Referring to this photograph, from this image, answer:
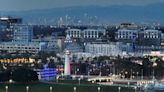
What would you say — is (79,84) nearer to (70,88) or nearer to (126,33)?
(70,88)

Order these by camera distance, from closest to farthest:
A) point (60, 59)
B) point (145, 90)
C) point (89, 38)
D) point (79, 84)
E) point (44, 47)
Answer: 1. point (145, 90)
2. point (79, 84)
3. point (60, 59)
4. point (44, 47)
5. point (89, 38)

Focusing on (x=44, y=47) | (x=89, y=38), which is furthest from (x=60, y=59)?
(x=89, y=38)

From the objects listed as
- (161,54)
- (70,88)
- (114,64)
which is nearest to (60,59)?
(114,64)

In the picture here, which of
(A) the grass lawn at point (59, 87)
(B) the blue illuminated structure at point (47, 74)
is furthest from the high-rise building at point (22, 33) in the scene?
(A) the grass lawn at point (59, 87)

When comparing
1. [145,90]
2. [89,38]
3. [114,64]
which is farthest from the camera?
[89,38]

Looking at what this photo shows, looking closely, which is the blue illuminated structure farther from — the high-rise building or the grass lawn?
the high-rise building

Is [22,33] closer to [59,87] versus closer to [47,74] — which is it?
[47,74]

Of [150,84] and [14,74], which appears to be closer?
[150,84]

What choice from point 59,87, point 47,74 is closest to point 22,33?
point 47,74

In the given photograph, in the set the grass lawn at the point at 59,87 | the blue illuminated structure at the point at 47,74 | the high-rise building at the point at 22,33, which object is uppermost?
the grass lawn at the point at 59,87

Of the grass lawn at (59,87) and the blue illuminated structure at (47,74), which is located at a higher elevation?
the grass lawn at (59,87)

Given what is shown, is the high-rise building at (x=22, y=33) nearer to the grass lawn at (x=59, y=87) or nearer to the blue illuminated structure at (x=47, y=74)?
the blue illuminated structure at (x=47, y=74)
